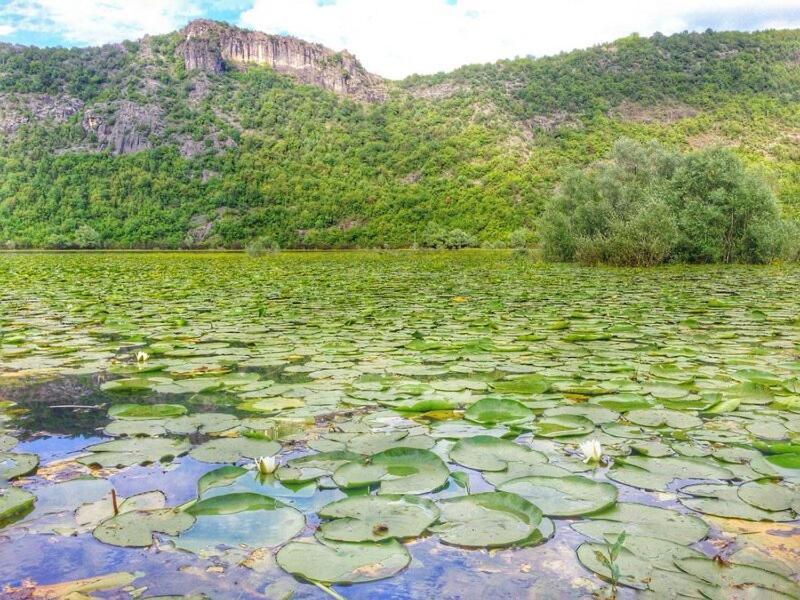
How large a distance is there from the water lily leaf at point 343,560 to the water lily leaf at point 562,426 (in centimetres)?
129

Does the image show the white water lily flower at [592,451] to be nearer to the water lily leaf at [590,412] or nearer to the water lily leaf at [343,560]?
the water lily leaf at [590,412]

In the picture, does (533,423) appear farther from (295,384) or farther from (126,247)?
(126,247)

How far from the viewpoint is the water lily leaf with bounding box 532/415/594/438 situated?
108 inches

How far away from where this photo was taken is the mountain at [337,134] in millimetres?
63469

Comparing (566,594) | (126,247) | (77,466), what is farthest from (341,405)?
(126,247)

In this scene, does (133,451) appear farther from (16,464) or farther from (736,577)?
(736,577)

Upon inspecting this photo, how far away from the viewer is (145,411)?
3.06 m

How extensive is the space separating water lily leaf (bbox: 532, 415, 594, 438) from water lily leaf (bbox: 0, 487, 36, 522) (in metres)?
2.05

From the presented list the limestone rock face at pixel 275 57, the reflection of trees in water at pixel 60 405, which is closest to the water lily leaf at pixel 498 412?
the reflection of trees in water at pixel 60 405

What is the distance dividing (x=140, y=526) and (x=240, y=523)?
0.96 feet

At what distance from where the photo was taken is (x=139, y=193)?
72188mm

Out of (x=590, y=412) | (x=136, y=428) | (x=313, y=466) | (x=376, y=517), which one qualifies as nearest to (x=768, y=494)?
(x=590, y=412)

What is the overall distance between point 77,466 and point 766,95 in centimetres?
7930

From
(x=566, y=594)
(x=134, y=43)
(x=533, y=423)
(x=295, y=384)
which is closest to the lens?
(x=566, y=594)
